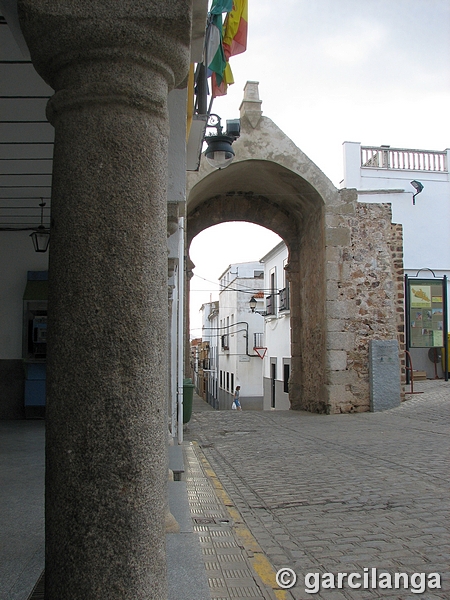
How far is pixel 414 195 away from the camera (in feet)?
65.1

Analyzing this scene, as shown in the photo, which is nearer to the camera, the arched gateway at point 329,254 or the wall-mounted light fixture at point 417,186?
the arched gateway at point 329,254

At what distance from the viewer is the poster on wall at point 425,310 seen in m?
12.8

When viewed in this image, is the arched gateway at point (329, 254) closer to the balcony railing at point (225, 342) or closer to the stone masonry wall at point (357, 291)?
the stone masonry wall at point (357, 291)

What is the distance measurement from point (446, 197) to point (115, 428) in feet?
68.5

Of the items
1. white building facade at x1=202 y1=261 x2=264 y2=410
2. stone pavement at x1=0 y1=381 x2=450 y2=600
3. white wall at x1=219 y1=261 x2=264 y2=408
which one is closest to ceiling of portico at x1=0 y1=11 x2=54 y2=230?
stone pavement at x1=0 y1=381 x2=450 y2=600

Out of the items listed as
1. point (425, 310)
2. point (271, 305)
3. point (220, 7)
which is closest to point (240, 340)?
point (271, 305)

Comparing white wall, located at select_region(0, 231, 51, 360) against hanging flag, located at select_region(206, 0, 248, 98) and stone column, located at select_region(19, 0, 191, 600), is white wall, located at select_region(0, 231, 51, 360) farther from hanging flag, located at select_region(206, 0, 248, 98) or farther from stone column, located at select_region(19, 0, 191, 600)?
stone column, located at select_region(19, 0, 191, 600)

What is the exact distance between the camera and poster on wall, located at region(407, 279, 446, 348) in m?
12.8

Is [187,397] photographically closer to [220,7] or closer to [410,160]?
[220,7]

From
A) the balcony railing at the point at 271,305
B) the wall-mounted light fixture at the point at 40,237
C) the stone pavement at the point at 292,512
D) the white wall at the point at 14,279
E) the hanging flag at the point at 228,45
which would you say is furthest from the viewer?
the balcony railing at the point at 271,305

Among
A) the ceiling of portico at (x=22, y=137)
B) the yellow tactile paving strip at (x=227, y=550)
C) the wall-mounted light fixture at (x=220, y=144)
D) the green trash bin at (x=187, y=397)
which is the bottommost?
the yellow tactile paving strip at (x=227, y=550)

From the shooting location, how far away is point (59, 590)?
1435mm

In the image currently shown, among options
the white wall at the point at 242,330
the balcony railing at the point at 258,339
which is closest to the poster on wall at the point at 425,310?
the white wall at the point at 242,330

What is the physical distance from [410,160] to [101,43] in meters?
21.1
